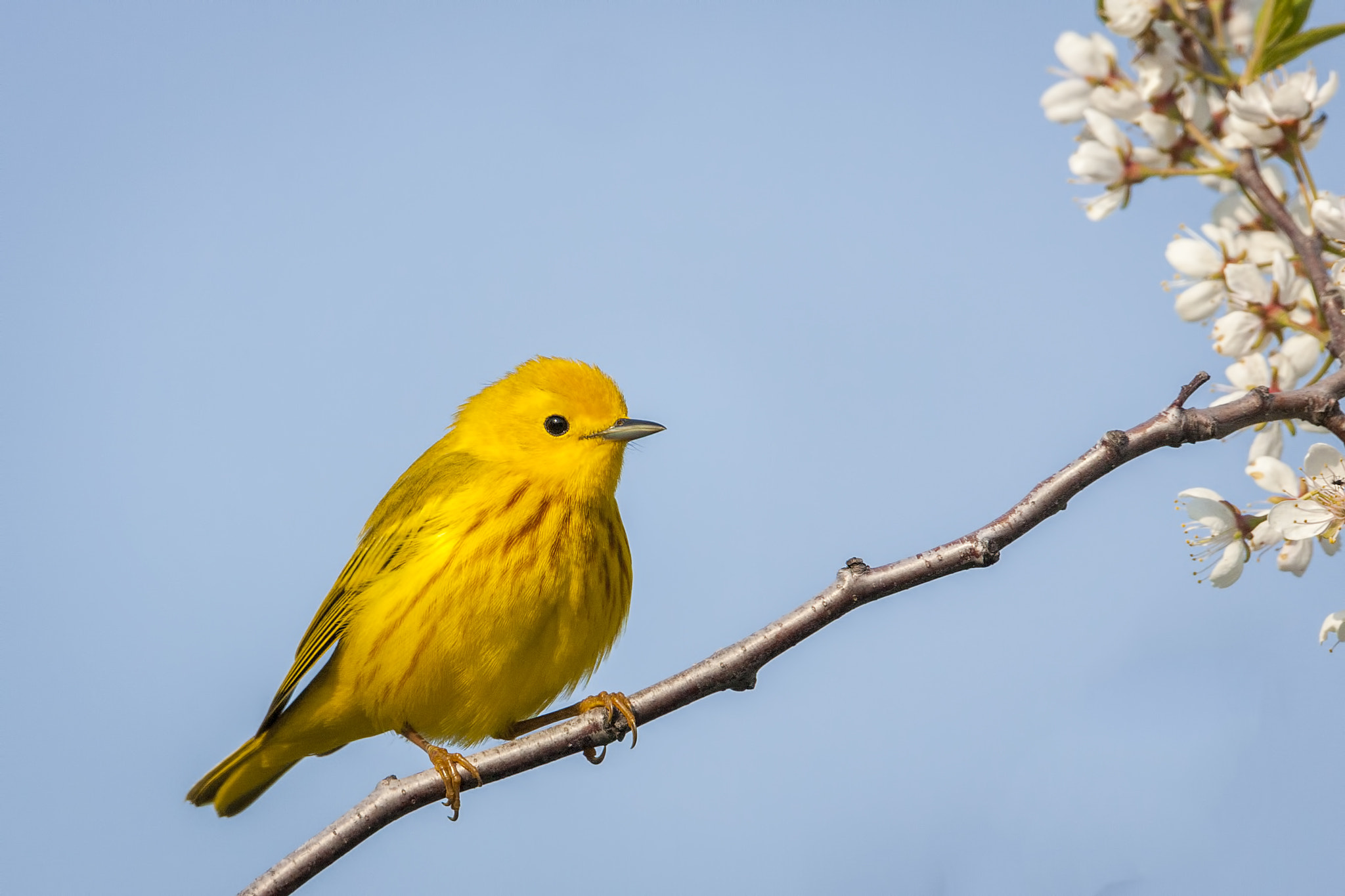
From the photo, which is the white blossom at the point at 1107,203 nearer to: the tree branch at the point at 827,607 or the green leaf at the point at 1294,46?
the green leaf at the point at 1294,46

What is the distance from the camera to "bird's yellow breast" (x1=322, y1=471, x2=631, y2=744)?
4.70 meters

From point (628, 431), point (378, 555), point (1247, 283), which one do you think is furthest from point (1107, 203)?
point (378, 555)

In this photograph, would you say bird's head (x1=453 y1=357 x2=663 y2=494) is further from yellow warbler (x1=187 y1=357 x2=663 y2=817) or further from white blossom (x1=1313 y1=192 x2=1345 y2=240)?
white blossom (x1=1313 y1=192 x2=1345 y2=240)

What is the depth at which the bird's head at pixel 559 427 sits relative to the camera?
203 inches

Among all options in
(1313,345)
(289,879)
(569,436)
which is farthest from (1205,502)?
(569,436)

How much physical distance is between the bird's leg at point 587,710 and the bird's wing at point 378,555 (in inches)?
35.6

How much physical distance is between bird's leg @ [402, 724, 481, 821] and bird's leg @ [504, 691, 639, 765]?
44 centimetres

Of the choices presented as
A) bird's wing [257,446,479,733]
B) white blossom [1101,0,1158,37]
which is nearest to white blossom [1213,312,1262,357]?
white blossom [1101,0,1158,37]

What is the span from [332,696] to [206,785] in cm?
102

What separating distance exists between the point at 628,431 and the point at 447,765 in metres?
1.57

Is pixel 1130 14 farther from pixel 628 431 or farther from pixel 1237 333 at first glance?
pixel 628 431

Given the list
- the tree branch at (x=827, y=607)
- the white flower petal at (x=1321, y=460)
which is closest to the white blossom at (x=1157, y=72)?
the tree branch at (x=827, y=607)

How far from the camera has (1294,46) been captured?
7.47 ft

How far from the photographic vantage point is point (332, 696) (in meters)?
5.10
